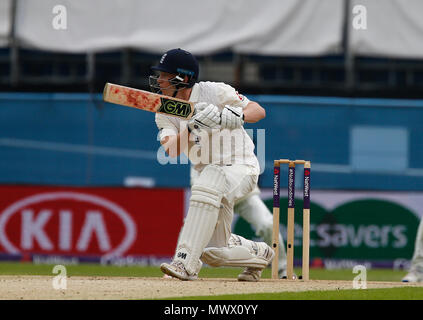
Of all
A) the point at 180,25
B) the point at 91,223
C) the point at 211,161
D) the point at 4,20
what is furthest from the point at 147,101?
the point at 4,20

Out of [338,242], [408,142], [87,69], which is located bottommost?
[338,242]

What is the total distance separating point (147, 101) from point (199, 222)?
30.6 inches

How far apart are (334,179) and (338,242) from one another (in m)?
1.42

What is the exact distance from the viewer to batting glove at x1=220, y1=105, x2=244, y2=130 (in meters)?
5.45

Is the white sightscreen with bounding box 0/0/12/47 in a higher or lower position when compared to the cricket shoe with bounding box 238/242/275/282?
higher

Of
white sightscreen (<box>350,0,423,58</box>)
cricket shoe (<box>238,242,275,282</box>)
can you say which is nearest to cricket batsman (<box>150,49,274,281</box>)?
cricket shoe (<box>238,242,275,282</box>)

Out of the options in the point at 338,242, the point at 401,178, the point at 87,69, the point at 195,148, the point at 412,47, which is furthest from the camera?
the point at 87,69

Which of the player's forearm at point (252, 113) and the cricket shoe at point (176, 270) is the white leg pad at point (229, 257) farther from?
the player's forearm at point (252, 113)

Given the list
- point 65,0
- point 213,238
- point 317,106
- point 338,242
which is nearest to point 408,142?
point 317,106

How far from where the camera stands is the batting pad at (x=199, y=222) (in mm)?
5477

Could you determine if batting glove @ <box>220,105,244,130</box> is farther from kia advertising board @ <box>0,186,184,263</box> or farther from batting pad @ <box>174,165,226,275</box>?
kia advertising board @ <box>0,186,184,263</box>

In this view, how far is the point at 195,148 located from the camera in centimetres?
577

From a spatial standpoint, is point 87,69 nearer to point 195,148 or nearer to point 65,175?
point 65,175

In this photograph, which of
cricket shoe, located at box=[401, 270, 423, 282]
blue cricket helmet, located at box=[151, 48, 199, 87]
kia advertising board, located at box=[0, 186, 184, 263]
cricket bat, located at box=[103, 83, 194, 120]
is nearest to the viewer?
cricket bat, located at box=[103, 83, 194, 120]
